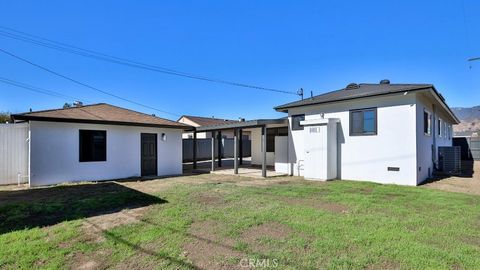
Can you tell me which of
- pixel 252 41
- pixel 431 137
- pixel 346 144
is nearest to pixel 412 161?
pixel 346 144

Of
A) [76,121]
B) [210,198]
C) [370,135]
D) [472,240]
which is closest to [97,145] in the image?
[76,121]

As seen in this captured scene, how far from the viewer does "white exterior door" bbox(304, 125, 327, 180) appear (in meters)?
10.4

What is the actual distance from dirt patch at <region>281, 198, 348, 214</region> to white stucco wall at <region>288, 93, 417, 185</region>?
4.46 meters

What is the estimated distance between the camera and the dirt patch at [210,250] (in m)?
3.22

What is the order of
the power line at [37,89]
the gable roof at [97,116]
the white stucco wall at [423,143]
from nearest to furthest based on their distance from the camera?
the white stucco wall at [423,143] → the gable roof at [97,116] → the power line at [37,89]

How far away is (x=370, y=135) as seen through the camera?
9.95 m

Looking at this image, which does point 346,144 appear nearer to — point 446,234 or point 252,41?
point 446,234

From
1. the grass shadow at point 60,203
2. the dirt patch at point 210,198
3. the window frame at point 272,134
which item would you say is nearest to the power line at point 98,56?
the window frame at point 272,134

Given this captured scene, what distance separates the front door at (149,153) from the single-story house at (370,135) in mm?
4270

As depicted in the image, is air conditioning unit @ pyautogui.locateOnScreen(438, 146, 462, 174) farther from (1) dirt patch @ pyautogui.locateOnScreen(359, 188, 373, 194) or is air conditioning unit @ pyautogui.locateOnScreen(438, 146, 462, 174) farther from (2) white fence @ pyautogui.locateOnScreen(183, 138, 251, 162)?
(2) white fence @ pyautogui.locateOnScreen(183, 138, 251, 162)

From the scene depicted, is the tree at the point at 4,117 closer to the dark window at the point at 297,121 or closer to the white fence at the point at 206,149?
the white fence at the point at 206,149

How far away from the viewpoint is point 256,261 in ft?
10.6

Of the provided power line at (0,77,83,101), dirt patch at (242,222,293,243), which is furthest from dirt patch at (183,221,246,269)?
power line at (0,77,83,101)

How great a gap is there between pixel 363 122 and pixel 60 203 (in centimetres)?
1036
